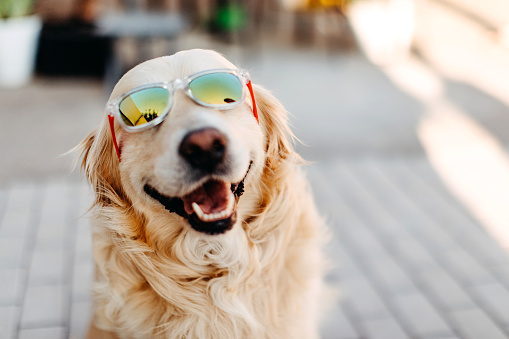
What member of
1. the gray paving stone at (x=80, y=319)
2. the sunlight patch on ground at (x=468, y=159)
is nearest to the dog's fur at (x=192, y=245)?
the gray paving stone at (x=80, y=319)

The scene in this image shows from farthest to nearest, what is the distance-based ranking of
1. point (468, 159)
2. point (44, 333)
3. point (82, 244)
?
point (468, 159) → point (82, 244) → point (44, 333)

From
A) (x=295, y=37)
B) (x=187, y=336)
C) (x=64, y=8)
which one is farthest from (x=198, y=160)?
(x=295, y=37)

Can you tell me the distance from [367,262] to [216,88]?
1.63 meters

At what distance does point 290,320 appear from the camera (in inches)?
72.6

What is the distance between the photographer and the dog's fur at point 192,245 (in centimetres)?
164

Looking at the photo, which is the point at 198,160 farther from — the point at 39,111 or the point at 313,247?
the point at 39,111

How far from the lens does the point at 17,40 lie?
4.85 meters

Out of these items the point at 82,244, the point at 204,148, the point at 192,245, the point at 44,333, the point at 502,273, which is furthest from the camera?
the point at 82,244

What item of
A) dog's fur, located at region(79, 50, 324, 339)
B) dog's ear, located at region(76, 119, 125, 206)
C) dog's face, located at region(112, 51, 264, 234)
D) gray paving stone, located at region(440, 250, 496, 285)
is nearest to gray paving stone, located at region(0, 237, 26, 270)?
dog's fur, located at region(79, 50, 324, 339)

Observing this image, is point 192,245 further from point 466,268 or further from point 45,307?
point 466,268

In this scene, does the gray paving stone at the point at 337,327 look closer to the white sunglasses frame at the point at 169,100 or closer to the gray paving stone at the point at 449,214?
the gray paving stone at the point at 449,214

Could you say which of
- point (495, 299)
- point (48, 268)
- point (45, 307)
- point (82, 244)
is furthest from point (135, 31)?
point (495, 299)

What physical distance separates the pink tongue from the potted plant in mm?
4151

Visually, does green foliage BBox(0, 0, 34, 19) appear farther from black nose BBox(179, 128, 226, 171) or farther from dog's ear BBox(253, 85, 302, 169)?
black nose BBox(179, 128, 226, 171)
